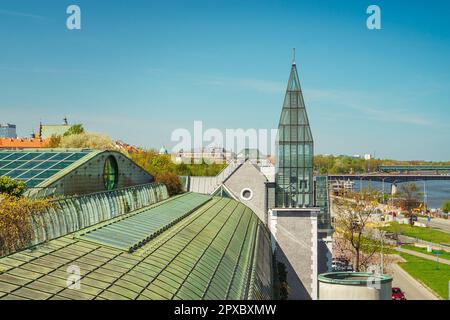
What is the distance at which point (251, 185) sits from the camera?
40250 millimetres

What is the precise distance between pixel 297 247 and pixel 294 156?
23.1 ft

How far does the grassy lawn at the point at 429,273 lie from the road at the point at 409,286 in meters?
0.66

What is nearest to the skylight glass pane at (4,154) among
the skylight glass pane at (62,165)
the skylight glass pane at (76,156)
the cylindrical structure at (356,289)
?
the skylight glass pane at (76,156)

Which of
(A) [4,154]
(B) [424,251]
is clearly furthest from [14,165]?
(B) [424,251]

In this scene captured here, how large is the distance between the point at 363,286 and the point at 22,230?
1091 cm

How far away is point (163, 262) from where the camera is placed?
46.9ft

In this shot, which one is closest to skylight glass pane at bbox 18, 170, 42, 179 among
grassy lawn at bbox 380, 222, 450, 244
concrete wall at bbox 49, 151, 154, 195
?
concrete wall at bbox 49, 151, 154, 195

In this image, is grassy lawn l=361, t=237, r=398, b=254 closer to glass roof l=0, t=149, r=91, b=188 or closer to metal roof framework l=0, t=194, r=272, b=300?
metal roof framework l=0, t=194, r=272, b=300

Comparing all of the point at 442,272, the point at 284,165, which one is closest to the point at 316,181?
the point at 284,165

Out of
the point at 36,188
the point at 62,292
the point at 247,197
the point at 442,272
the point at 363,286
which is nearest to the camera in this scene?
the point at 62,292

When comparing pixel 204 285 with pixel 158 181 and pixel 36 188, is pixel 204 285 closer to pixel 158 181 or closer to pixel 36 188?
pixel 36 188

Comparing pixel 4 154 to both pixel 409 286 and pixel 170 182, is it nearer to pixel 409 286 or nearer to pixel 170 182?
pixel 170 182

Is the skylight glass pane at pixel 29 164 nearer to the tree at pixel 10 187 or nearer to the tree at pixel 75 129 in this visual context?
the tree at pixel 10 187
